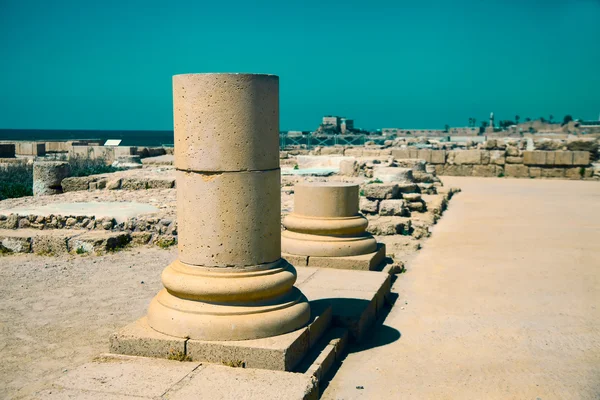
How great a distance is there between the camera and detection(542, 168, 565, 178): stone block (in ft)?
71.6

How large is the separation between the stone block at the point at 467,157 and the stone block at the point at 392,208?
1273 centimetres

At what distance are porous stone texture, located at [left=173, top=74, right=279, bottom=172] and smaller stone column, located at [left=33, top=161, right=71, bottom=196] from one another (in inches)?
404

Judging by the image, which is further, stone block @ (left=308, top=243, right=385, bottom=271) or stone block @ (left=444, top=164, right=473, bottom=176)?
stone block @ (left=444, top=164, right=473, bottom=176)

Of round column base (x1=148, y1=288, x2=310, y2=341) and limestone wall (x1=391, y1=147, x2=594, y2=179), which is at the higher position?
limestone wall (x1=391, y1=147, x2=594, y2=179)

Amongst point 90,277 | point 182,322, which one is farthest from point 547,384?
point 90,277

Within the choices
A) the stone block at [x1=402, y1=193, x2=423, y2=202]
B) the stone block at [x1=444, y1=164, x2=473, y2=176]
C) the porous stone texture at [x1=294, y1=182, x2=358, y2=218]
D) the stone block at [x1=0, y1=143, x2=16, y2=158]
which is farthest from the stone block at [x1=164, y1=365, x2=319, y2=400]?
the stone block at [x1=444, y1=164, x2=473, y2=176]

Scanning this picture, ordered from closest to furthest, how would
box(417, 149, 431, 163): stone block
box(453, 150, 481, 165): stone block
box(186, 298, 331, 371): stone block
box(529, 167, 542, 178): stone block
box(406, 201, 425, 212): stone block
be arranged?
box(186, 298, 331, 371): stone block < box(406, 201, 425, 212): stone block < box(529, 167, 542, 178): stone block < box(453, 150, 481, 165): stone block < box(417, 149, 431, 163): stone block

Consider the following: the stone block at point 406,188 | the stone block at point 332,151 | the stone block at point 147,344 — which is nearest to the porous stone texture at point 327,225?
the stone block at point 147,344

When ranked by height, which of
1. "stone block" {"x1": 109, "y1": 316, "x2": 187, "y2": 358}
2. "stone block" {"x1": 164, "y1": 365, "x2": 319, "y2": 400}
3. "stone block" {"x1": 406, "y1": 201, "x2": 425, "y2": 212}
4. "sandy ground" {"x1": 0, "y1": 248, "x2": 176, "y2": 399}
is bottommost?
"sandy ground" {"x1": 0, "y1": 248, "x2": 176, "y2": 399}

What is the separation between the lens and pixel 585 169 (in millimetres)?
21453

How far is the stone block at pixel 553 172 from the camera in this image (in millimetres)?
21828

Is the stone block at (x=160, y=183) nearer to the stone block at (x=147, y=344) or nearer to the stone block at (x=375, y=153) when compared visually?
the stone block at (x=147, y=344)

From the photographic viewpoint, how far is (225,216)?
456 centimetres

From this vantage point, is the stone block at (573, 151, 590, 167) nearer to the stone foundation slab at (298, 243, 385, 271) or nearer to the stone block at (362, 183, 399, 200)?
the stone block at (362, 183, 399, 200)
